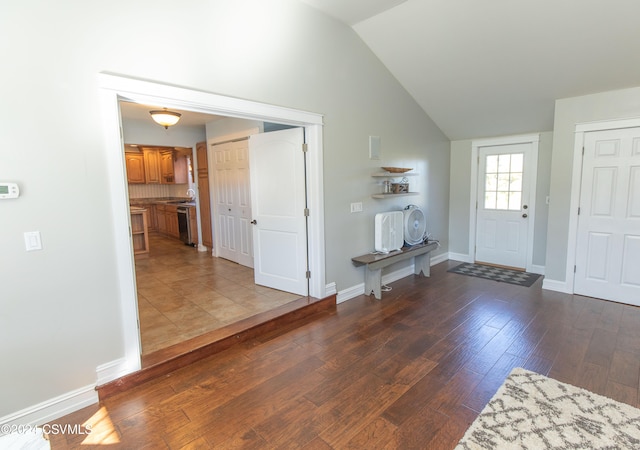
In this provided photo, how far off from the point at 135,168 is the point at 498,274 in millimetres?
8336

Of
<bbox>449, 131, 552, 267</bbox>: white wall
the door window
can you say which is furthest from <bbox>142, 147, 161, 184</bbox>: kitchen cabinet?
the door window

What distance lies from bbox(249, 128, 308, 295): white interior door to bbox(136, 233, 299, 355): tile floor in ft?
0.79

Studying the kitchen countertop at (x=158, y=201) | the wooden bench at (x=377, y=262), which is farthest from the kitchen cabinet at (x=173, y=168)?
the wooden bench at (x=377, y=262)

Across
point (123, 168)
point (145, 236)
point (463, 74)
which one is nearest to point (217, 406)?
point (123, 168)

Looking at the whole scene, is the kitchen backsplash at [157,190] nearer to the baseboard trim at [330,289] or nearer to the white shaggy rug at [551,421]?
the baseboard trim at [330,289]

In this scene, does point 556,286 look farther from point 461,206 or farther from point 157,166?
point 157,166

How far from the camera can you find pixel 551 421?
6.52 feet

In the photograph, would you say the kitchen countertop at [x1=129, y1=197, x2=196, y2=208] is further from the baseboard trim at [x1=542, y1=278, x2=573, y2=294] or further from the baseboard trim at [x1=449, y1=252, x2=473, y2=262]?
the baseboard trim at [x1=542, y1=278, x2=573, y2=294]

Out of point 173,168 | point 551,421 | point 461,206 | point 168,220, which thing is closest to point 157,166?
point 173,168

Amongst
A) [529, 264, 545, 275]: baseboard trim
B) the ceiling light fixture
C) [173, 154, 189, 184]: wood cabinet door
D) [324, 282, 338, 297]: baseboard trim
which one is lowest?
[529, 264, 545, 275]: baseboard trim

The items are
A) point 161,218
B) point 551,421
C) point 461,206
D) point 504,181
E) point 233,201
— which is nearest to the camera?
point 551,421

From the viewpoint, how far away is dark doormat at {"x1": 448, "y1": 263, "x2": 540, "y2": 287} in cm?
473

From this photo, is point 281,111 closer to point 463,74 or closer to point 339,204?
point 339,204

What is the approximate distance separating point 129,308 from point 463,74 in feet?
14.5
